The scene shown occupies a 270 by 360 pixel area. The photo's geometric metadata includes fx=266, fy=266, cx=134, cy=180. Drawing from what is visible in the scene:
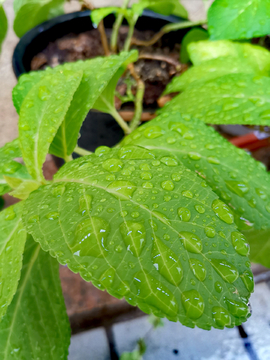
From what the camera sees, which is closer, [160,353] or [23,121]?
[23,121]

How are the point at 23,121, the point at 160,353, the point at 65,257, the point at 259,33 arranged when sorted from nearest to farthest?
the point at 65,257, the point at 23,121, the point at 259,33, the point at 160,353

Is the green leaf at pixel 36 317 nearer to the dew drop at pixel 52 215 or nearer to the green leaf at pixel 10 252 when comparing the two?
the green leaf at pixel 10 252

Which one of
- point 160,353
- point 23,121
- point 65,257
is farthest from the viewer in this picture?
point 160,353

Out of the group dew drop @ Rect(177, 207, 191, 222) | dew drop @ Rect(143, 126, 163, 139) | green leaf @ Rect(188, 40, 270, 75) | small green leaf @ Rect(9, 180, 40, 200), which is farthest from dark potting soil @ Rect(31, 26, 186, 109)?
dew drop @ Rect(177, 207, 191, 222)

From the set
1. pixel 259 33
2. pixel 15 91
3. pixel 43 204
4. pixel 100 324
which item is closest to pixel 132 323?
pixel 100 324

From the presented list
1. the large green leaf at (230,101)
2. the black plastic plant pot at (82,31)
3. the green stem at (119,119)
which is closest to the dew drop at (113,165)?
the large green leaf at (230,101)

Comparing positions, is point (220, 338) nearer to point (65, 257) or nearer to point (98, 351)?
point (98, 351)

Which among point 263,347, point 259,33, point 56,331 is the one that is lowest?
point 263,347
